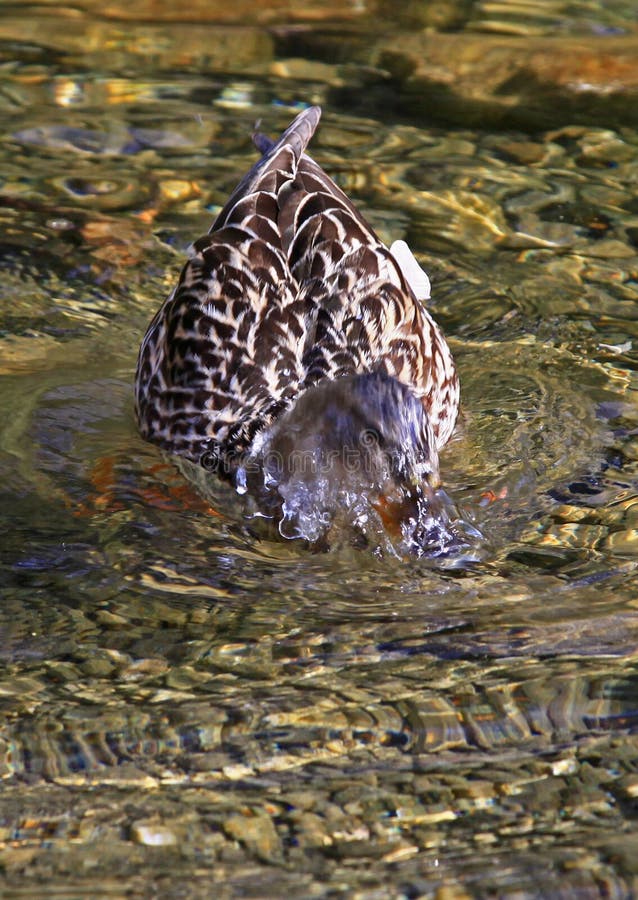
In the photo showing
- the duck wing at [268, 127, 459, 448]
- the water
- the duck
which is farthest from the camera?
the duck wing at [268, 127, 459, 448]

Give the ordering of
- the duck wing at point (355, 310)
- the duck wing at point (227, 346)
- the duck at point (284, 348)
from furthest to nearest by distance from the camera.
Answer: the duck wing at point (355, 310) < the duck wing at point (227, 346) < the duck at point (284, 348)

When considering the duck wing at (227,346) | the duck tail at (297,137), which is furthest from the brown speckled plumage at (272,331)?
the duck tail at (297,137)

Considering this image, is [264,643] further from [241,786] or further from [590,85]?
[590,85]

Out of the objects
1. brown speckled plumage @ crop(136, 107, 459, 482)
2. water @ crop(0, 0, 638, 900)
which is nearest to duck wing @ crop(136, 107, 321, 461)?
brown speckled plumage @ crop(136, 107, 459, 482)

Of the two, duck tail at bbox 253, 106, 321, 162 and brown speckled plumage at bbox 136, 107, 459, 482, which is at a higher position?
duck tail at bbox 253, 106, 321, 162

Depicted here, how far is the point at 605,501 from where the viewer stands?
17.8 ft

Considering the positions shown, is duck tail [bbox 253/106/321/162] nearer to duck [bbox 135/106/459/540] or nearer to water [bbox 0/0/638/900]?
duck [bbox 135/106/459/540]

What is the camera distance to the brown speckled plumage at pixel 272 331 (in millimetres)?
5832

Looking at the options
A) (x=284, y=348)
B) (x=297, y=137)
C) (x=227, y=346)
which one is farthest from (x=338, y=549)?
(x=297, y=137)

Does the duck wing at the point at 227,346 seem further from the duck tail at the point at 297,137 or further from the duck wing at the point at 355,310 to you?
the duck tail at the point at 297,137

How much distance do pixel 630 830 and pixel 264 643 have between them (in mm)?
1468

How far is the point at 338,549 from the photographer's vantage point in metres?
5.15

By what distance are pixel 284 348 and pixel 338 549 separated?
3.63 feet

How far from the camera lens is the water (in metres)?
3.57
